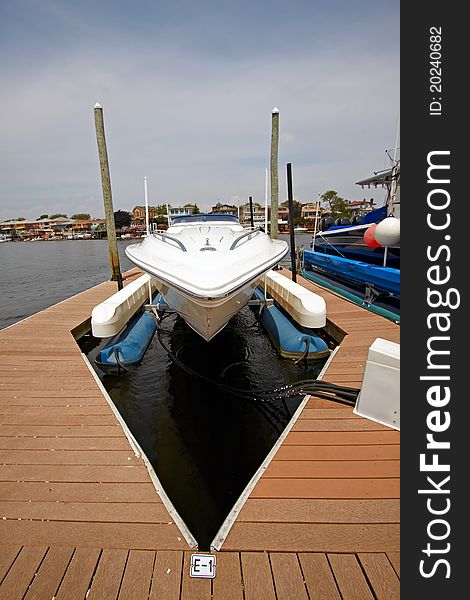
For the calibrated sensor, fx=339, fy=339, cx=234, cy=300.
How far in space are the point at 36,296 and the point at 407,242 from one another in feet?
44.7

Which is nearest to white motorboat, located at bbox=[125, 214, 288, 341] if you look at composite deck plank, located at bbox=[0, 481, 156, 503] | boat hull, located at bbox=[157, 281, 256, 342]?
boat hull, located at bbox=[157, 281, 256, 342]

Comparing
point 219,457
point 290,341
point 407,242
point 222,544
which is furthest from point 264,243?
point 222,544

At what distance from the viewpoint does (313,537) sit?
1.95 metres

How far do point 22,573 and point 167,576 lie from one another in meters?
0.77

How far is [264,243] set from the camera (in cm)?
568

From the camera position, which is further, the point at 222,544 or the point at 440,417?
the point at 222,544

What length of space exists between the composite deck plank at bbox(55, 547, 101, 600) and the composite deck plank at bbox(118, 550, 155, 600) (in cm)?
18

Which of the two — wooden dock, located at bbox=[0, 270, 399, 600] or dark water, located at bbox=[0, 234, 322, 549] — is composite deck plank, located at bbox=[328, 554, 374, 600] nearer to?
wooden dock, located at bbox=[0, 270, 399, 600]

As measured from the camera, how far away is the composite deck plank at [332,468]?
7.96 feet

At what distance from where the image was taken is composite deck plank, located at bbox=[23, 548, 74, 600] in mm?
1682

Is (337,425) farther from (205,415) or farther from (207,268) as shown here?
(207,268)

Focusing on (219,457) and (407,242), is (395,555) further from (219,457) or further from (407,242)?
(219,457)

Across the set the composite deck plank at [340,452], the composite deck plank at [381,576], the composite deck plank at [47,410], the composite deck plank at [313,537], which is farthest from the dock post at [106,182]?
the composite deck plank at [381,576]

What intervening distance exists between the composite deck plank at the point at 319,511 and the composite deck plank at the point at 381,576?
0.23 meters
